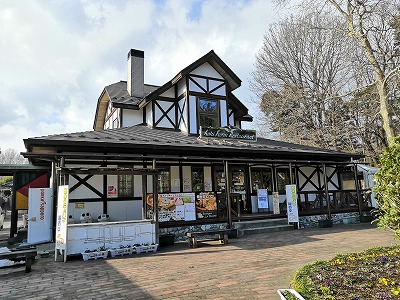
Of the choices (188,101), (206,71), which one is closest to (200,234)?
(188,101)

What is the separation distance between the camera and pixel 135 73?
1625 cm

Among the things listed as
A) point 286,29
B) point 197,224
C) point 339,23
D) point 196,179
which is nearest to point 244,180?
point 196,179

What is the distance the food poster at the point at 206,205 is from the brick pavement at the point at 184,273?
1849mm

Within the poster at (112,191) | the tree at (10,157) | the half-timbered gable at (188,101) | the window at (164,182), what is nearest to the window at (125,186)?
the poster at (112,191)

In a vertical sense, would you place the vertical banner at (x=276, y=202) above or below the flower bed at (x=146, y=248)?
above

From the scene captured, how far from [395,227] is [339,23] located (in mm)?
13297

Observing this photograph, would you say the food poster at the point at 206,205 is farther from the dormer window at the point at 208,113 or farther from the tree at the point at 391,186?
the tree at the point at 391,186

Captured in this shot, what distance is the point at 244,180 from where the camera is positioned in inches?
540

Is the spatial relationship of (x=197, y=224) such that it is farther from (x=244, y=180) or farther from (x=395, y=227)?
(x=395, y=227)

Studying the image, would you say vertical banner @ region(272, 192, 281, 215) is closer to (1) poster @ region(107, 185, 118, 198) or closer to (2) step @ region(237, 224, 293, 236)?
(2) step @ region(237, 224, 293, 236)

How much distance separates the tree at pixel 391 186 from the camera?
476 centimetres

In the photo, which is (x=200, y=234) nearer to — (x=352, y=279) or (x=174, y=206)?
(x=174, y=206)

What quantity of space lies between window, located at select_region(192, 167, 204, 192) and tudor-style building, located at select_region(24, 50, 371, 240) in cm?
4

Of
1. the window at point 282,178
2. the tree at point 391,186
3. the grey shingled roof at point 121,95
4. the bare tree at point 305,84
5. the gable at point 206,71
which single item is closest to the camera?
the tree at point 391,186
